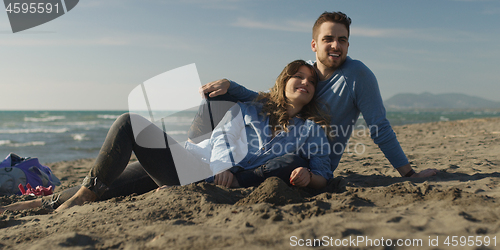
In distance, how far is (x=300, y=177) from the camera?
7.90 ft

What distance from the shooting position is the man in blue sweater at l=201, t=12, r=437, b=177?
2.88 m

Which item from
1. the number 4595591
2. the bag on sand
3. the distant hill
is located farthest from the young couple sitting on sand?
the distant hill

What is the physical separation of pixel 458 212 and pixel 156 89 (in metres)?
2.73

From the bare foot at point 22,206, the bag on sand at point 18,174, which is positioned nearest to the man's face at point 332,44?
the bare foot at point 22,206

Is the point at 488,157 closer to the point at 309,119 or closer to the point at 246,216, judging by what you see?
the point at 309,119

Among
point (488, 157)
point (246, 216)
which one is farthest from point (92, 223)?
point (488, 157)

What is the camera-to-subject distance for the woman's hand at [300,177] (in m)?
2.41

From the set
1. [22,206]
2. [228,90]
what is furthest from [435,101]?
[22,206]

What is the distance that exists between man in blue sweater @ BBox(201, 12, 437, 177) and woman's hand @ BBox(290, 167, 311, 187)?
0.63 m

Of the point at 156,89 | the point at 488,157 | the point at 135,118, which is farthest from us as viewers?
the point at 488,157

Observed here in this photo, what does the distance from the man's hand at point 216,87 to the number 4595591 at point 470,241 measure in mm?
2116

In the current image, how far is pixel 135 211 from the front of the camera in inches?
83.6

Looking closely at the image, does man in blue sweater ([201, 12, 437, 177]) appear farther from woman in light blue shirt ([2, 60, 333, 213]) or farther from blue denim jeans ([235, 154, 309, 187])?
blue denim jeans ([235, 154, 309, 187])

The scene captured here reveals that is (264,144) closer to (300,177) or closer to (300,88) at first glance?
(300,177)
